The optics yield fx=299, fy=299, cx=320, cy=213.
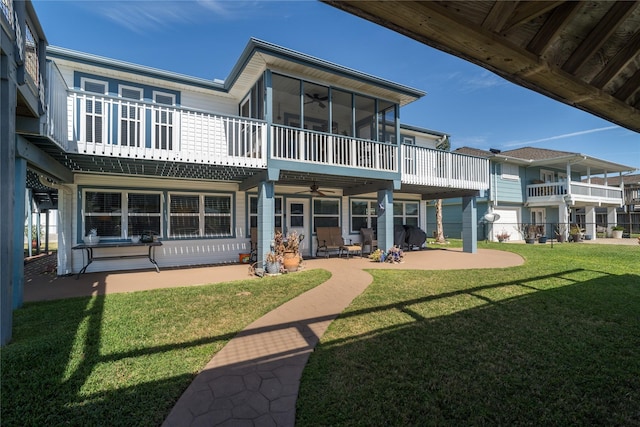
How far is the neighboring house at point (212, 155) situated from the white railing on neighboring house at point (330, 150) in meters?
0.03

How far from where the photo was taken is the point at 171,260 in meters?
9.62

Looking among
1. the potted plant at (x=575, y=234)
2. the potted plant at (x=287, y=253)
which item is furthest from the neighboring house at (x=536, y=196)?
the potted plant at (x=287, y=253)

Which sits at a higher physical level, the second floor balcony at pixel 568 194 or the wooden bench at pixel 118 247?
the second floor balcony at pixel 568 194

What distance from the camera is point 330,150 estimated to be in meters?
9.18

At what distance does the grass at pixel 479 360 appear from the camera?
2.52 m

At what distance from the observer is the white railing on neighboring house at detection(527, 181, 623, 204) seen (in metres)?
19.2

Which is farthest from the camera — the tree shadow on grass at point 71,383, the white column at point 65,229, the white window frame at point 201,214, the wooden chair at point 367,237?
the wooden chair at point 367,237

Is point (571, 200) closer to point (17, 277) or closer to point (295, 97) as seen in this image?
point (295, 97)

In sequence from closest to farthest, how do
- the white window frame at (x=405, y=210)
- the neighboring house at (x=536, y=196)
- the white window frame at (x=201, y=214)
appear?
the white window frame at (x=201, y=214) < the white window frame at (x=405, y=210) < the neighboring house at (x=536, y=196)

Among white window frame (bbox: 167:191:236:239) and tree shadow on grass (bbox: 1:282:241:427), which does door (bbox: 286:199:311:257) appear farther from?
tree shadow on grass (bbox: 1:282:241:427)

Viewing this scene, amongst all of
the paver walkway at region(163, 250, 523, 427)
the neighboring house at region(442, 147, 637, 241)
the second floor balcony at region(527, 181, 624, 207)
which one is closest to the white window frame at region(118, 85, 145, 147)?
the paver walkway at region(163, 250, 523, 427)

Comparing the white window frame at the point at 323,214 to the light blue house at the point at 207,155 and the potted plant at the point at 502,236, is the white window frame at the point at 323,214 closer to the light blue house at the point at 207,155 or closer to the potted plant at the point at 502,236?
the light blue house at the point at 207,155

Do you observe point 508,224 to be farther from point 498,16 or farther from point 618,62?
point 498,16

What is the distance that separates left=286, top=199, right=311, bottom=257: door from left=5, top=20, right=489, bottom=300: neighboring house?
0.14 feet
